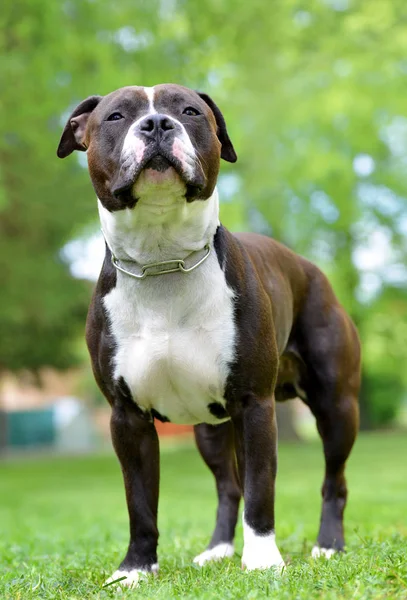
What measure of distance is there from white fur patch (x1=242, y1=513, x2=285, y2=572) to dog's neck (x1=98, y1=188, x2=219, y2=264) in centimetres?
119

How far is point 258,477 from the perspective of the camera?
3.77 metres

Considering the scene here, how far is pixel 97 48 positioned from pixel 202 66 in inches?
73.3

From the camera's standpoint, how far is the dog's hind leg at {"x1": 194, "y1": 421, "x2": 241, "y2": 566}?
483 cm

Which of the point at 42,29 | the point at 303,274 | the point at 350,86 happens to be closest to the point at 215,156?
the point at 303,274

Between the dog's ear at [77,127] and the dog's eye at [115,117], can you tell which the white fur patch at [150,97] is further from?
the dog's ear at [77,127]

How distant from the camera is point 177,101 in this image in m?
3.68

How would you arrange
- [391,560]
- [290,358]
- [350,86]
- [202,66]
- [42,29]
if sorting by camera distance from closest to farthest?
1. [391,560]
2. [290,358]
3. [42,29]
4. [202,66]
5. [350,86]

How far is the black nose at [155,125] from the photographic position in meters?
3.41

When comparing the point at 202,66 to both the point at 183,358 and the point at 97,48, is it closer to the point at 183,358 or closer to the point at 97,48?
the point at 97,48

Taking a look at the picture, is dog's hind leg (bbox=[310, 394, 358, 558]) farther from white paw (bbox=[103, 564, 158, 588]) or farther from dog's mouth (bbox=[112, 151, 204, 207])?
dog's mouth (bbox=[112, 151, 204, 207])

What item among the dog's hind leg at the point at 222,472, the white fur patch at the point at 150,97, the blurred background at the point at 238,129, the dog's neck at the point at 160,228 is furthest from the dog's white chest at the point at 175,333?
the blurred background at the point at 238,129

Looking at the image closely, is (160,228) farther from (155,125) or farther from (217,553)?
(217,553)

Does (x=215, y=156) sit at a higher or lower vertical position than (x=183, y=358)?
higher

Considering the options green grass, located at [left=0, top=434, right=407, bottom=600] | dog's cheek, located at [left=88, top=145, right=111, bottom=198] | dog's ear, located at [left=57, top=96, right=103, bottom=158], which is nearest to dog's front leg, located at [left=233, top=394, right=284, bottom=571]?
green grass, located at [left=0, top=434, right=407, bottom=600]
